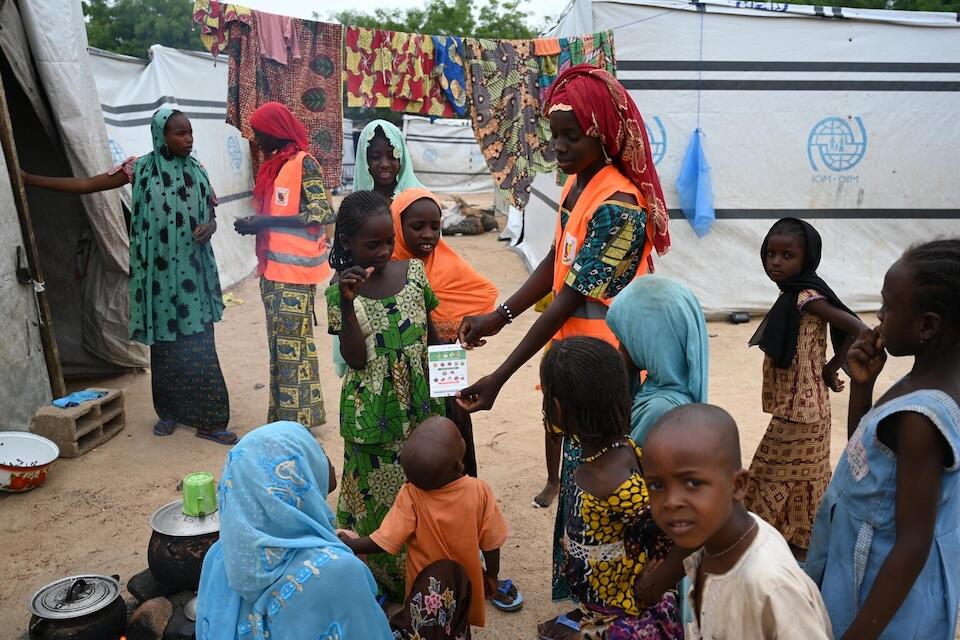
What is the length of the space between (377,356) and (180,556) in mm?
1092

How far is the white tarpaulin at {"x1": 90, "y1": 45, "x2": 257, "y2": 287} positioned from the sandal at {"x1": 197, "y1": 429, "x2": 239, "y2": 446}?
4.38 metres

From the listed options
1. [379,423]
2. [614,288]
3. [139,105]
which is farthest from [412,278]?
[139,105]

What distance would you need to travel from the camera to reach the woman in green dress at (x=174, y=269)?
4.55 m

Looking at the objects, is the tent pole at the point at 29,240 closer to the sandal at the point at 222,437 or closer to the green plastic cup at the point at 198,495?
the sandal at the point at 222,437

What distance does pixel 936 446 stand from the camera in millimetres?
1558

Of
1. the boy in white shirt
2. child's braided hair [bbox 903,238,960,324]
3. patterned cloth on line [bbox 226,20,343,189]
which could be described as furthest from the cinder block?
child's braided hair [bbox 903,238,960,324]

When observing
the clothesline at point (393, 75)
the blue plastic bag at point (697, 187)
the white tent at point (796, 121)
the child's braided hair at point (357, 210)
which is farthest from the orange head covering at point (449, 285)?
the blue plastic bag at point (697, 187)

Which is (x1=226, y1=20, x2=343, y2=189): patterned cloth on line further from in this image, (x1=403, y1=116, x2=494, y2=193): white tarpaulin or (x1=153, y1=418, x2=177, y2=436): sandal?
(x1=403, y1=116, x2=494, y2=193): white tarpaulin

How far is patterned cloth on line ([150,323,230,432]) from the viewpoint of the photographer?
478cm

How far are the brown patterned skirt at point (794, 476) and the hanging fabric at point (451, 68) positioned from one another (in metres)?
4.82

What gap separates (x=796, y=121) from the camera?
25.9 feet

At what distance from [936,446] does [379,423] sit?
196cm

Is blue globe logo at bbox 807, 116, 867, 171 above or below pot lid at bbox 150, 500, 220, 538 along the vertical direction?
above

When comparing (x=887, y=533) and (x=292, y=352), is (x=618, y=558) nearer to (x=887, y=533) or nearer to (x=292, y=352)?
(x=887, y=533)
